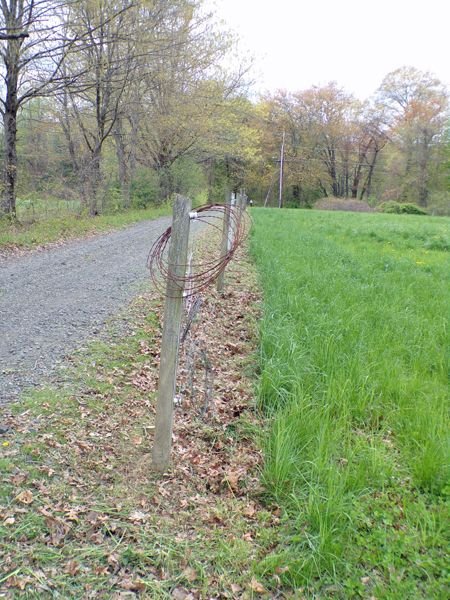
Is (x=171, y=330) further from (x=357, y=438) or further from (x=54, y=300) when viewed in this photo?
(x=54, y=300)

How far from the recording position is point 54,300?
590 centimetres

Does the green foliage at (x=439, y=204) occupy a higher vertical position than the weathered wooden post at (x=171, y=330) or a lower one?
higher

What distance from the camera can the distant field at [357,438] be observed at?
7.07 ft

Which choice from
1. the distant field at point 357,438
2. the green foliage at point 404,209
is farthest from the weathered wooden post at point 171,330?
the green foliage at point 404,209

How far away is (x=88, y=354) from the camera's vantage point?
4266 mm

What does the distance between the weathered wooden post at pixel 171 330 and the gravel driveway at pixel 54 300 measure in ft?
4.48

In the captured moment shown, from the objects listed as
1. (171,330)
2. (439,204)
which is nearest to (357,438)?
(171,330)

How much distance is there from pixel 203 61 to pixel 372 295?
1882 centimetres

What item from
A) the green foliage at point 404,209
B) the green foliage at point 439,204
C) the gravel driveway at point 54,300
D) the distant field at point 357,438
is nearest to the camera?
the distant field at point 357,438

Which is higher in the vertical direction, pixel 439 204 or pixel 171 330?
pixel 439 204

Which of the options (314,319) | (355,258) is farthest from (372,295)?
(355,258)

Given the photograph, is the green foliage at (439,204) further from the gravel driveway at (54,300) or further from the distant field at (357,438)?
the distant field at (357,438)

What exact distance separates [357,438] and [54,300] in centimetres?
441

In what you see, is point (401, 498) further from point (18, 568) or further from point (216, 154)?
Answer: point (216, 154)
